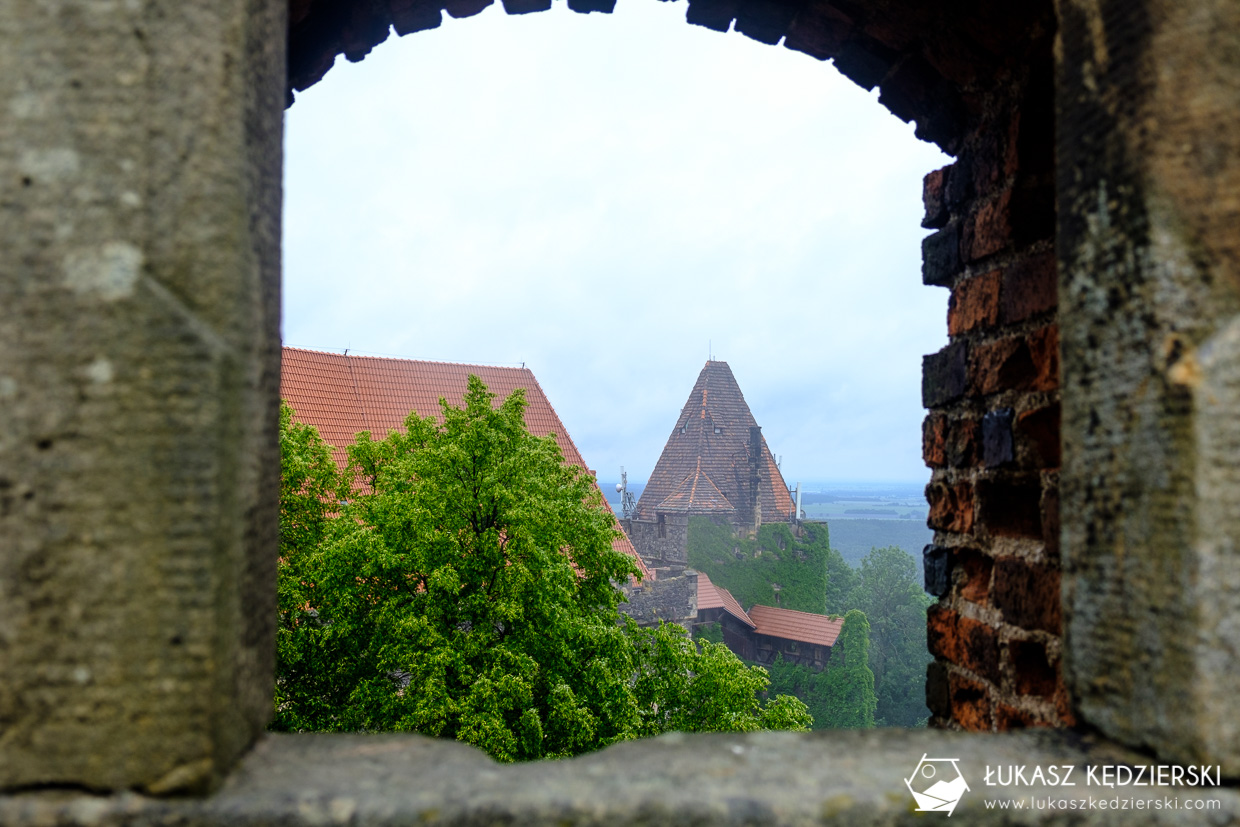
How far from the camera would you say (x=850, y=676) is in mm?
22125

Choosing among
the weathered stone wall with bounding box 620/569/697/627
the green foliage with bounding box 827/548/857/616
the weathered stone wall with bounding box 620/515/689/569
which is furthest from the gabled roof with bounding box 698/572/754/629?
the green foliage with bounding box 827/548/857/616

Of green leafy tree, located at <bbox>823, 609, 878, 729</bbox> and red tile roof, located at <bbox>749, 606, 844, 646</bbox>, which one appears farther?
red tile roof, located at <bbox>749, 606, 844, 646</bbox>

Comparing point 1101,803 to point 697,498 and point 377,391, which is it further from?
point 697,498

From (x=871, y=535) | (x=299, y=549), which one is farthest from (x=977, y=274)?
(x=871, y=535)

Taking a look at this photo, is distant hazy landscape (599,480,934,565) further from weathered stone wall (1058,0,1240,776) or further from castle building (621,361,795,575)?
weathered stone wall (1058,0,1240,776)

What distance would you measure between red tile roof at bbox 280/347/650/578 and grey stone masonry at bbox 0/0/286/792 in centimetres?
1400

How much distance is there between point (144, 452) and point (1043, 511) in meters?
1.48

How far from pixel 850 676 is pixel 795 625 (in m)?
2.48

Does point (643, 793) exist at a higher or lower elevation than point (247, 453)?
lower

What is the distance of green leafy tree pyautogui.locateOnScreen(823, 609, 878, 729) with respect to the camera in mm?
22031

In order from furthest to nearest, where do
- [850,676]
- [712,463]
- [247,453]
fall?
[712,463], [850,676], [247,453]

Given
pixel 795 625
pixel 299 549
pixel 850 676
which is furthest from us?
pixel 795 625

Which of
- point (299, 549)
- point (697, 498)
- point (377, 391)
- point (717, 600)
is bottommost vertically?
point (717, 600)

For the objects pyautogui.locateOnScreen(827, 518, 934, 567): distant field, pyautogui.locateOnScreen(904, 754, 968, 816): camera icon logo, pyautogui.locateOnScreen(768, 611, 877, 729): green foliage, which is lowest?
pyautogui.locateOnScreen(827, 518, 934, 567): distant field
